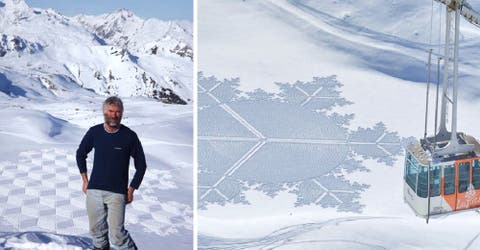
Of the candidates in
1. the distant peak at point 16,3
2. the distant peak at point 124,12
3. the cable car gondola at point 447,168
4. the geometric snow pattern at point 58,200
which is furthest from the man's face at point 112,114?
the cable car gondola at point 447,168

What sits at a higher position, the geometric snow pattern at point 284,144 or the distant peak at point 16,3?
the distant peak at point 16,3

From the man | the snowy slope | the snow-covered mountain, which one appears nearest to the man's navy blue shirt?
the man

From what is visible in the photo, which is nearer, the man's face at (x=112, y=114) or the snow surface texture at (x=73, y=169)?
the man's face at (x=112, y=114)

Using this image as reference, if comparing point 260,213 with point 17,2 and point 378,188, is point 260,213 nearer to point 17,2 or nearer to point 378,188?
point 378,188

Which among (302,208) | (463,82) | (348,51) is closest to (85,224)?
(302,208)

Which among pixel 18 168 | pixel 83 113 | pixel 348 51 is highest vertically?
pixel 348 51

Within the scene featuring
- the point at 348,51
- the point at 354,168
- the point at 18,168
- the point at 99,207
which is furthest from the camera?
the point at 348,51

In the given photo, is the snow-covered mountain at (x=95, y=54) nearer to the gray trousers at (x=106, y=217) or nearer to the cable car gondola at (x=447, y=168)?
the gray trousers at (x=106, y=217)

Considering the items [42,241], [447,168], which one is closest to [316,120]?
[447,168]

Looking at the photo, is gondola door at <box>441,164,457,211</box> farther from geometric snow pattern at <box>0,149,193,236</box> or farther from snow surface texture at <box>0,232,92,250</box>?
snow surface texture at <box>0,232,92,250</box>
